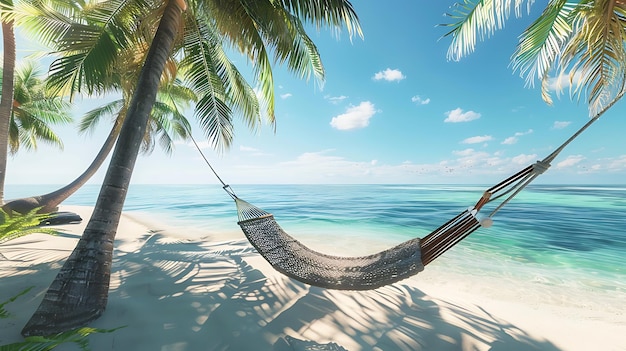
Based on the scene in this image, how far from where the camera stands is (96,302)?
1506 millimetres

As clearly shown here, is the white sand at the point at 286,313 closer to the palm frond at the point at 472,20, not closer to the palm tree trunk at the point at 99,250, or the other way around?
the palm tree trunk at the point at 99,250

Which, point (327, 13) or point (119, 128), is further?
point (119, 128)

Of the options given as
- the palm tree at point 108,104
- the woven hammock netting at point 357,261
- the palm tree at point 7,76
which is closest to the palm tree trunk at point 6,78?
the palm tree at point 7,76

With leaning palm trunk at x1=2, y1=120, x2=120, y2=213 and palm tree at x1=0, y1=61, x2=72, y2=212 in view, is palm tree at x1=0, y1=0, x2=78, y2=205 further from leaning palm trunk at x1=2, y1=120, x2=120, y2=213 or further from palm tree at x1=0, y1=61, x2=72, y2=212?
palm tree at x1=0, y1=61, x2=72, y2=212

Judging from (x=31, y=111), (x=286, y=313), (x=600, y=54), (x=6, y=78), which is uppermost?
(x=31, y=111)

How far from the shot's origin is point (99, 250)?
1550mm

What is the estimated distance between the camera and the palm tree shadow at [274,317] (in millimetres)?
1435

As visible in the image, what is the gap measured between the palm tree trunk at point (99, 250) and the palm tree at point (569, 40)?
2.85 metres

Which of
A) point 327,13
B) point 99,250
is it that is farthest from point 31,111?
point 327,13

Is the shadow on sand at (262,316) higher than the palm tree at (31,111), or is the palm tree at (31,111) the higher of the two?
the palm tree at (31,111)

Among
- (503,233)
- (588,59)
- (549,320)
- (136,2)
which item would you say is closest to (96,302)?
(136,2)

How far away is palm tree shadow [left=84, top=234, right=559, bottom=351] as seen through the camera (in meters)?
1.43

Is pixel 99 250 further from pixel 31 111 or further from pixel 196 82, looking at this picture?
pixel 31 111

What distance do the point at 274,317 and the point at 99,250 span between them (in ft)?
3.69
